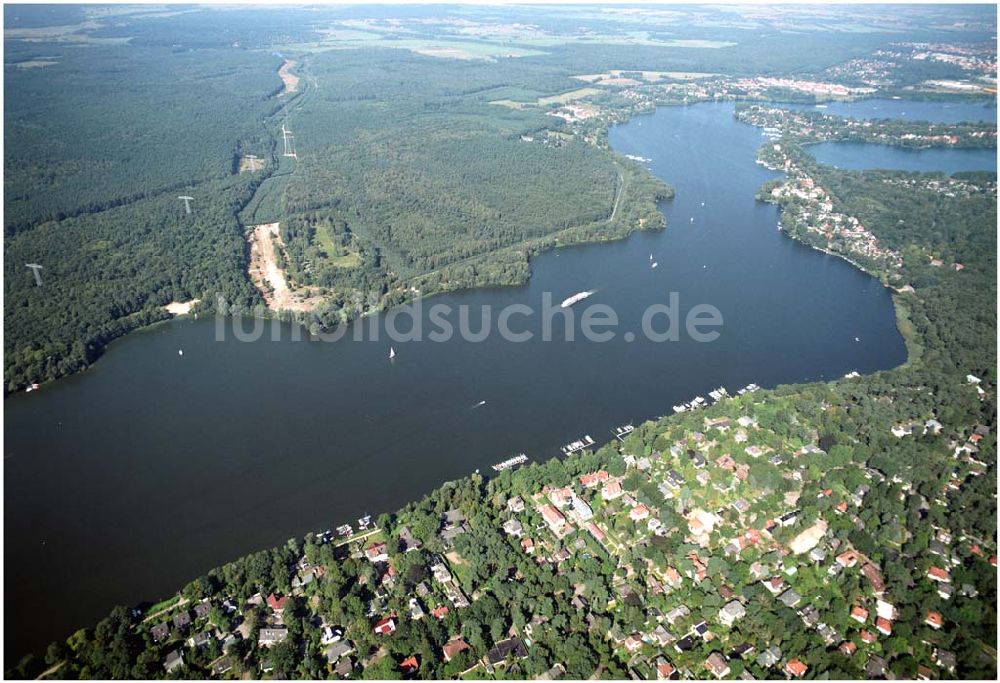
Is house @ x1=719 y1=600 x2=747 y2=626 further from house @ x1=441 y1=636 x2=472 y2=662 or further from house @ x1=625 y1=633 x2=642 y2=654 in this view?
house @ x1=441 y1=636 x2=472 y2=662

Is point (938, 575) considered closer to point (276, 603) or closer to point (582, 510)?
point (582, 510)

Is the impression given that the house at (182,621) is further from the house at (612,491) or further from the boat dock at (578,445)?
the boat dock at (578,445)

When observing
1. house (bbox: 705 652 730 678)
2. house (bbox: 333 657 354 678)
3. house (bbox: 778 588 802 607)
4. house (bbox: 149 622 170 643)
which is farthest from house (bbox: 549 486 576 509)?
house (bbox: 149 622 170 643)

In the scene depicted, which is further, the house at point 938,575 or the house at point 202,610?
the house at point 938,575

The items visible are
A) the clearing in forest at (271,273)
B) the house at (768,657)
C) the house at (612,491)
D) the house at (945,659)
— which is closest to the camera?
the house at (945,659)

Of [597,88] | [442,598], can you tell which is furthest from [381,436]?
[597,88]

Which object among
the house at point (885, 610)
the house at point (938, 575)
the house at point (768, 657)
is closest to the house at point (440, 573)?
the house at point (768, 657)

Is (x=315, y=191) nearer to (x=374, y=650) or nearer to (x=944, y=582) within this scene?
(x=374, y=650)
